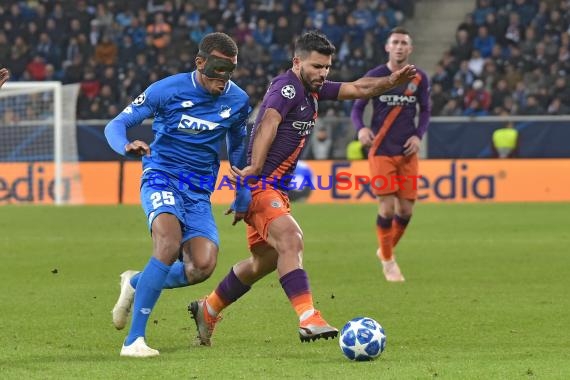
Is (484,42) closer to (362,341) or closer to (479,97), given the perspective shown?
(479,97)

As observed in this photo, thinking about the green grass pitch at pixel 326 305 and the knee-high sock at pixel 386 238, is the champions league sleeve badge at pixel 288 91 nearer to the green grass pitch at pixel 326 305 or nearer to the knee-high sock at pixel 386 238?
the green grass pitch at pixel 326 305

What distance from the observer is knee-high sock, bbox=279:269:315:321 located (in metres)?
7.17

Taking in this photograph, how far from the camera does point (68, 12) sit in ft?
96.5

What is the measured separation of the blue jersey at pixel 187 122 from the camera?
7.61 metres

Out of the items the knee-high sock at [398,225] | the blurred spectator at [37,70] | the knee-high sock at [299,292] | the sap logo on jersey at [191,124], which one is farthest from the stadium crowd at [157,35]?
the knee-high sock at [299,292]

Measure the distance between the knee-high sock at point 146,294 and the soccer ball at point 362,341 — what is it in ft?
3.78

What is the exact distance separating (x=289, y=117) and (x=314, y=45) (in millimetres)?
509

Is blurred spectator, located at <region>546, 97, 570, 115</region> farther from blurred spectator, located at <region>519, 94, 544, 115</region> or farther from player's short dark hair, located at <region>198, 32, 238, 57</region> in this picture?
player's short dark hair, located at <region>198, 32, 238, 57</region>

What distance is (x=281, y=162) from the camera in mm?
7957

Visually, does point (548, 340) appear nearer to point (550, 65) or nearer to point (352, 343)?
point (352, 343)

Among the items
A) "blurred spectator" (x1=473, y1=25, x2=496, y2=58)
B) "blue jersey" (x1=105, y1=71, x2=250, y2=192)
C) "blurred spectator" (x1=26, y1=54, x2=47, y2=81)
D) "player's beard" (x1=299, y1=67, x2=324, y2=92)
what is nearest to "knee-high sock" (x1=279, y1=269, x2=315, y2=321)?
"blue jersey" (x1=105, y1=71, x2=250, y2=192)

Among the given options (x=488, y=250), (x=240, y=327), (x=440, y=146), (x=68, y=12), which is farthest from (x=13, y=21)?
(x=240, y=327)

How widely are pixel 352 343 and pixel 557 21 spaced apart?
21922mm

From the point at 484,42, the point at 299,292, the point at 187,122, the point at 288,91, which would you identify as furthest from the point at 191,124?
the point at 484,42
